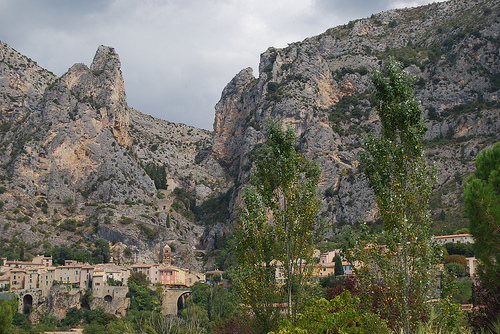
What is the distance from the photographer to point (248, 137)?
119125mm

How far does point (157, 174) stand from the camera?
13012 cm

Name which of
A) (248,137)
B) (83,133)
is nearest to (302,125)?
(248,137)

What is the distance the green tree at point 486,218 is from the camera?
17031 millimetres

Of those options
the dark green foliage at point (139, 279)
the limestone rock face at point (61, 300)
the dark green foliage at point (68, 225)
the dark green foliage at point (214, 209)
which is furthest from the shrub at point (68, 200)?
the dark green foliage at point (214, 209)

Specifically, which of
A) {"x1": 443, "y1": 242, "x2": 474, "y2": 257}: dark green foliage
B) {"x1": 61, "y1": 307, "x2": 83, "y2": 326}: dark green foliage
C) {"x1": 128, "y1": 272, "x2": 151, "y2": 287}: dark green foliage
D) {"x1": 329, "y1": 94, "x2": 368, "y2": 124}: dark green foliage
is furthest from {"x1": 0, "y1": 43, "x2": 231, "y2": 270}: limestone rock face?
{"x1": 443, "y1": 242, "x2": 474, "y2": 257}: dark green foliage

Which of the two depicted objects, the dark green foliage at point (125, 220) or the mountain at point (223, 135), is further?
the dark green foliage at point (125, 220)

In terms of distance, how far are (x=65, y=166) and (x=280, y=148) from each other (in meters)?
94.6

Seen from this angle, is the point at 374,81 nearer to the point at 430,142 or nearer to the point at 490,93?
the point at 430,142

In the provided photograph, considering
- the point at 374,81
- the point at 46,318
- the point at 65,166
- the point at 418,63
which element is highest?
the point at 418,63

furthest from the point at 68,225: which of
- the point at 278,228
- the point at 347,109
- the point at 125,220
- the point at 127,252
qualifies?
the point at 278,228

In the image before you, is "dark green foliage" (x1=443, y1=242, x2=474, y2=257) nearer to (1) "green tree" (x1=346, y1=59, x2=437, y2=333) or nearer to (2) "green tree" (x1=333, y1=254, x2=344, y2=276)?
(2) "green tree" (x1=333, y1=254, x2=344, y2=276)

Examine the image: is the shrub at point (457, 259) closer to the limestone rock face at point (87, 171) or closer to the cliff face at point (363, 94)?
the cliff face at point (363, 94)

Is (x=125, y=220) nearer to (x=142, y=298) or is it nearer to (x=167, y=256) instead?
(x=167, y=256)

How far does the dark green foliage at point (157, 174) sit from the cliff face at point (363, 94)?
1573 centimetres
